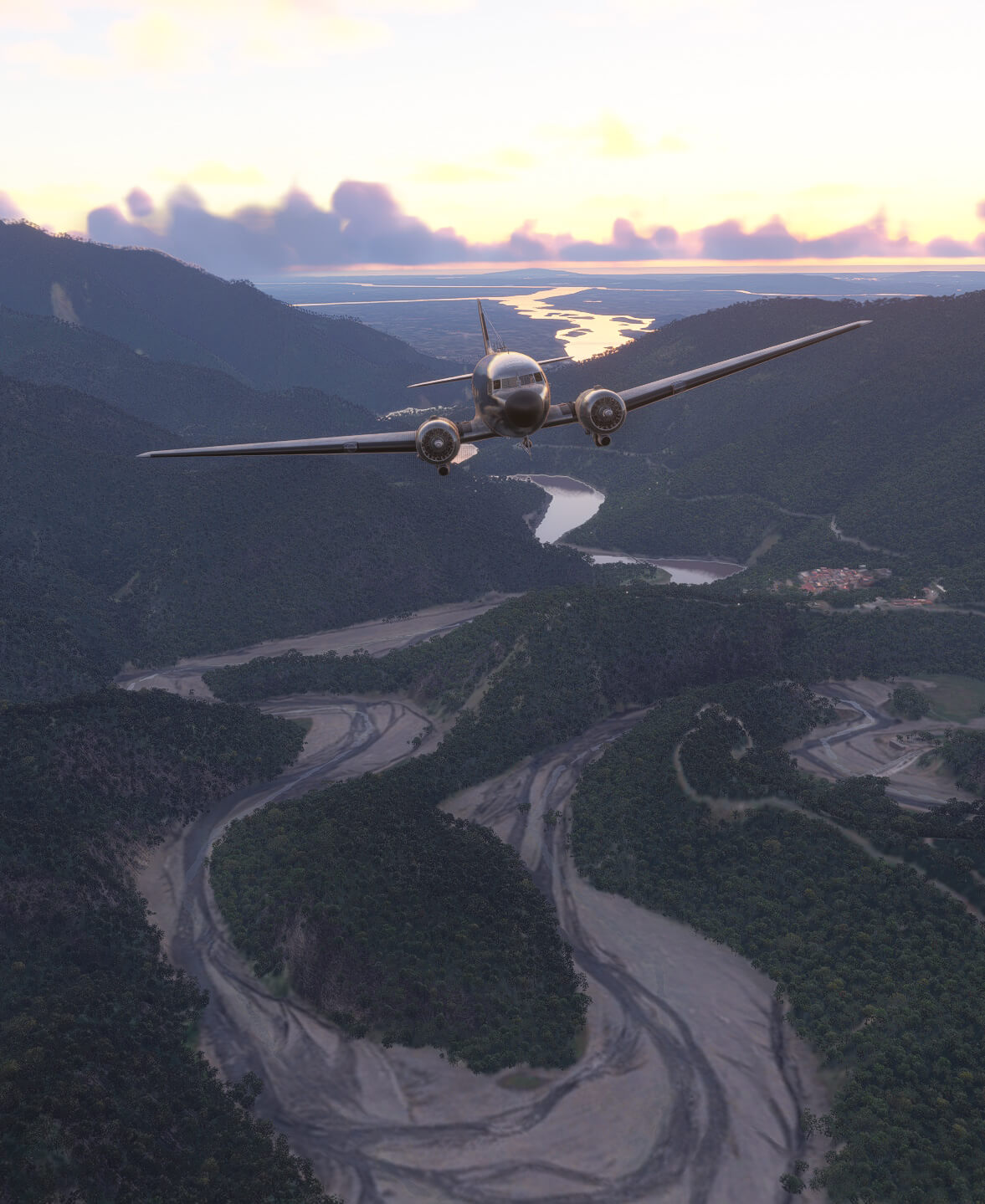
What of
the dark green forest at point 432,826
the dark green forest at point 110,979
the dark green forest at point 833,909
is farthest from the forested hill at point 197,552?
the dark green forest at point 833,909

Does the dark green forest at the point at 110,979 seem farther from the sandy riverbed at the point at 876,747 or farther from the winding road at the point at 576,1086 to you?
the sandy riverbed at the point at 876,747

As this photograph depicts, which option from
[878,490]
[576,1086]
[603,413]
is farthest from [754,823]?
[878,490]

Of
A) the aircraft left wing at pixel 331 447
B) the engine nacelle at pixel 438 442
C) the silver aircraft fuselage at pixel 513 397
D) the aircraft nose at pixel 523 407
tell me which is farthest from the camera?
the aircraft left wing at pixel 331 447

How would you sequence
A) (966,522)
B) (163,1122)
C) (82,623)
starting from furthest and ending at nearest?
(966,522) → (82,623) → (163,1122)

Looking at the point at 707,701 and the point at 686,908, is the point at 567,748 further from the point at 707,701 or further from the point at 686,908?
the point at 686,908

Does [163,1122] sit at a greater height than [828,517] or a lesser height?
lesser

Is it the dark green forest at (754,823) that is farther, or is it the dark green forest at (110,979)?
the dark green forest at (754,823)

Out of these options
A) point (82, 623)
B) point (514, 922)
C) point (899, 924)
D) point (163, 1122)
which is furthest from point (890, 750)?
point (82, 623)
